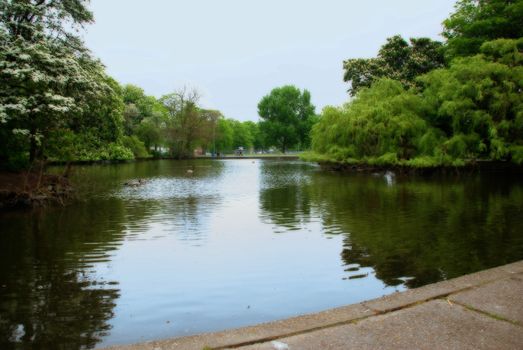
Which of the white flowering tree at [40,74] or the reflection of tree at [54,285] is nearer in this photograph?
the reflection of tree at [54,285]

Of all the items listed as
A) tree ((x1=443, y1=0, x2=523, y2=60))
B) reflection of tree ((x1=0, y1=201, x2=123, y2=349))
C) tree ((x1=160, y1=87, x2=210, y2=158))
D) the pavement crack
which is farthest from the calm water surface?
tree ((x1=160, y1=87, x2=210, y2=158))

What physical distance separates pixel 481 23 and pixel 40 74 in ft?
130

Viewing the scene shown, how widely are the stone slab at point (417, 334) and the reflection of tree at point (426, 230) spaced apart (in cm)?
376

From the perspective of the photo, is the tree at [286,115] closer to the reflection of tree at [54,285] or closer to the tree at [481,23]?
the tree at [481,23]

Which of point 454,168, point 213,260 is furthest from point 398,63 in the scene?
point 213,260

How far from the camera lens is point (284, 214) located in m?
18.0

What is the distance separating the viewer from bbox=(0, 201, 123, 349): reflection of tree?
634cm

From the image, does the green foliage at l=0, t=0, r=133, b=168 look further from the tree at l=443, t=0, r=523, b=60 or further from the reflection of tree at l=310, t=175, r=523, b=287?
the tree at l=443, t=0, r=523, b=60

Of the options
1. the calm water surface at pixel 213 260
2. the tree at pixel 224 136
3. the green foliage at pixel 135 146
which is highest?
the tree at pixel 224 136

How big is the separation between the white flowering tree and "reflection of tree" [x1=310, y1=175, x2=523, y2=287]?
12.7 meters

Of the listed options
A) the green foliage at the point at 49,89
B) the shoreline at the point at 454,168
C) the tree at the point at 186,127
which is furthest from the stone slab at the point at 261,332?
the tree at the point at 186,127

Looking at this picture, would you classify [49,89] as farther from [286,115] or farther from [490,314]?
[286,115]

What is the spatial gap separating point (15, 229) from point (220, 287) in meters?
9.52

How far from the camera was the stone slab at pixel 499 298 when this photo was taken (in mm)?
4906
